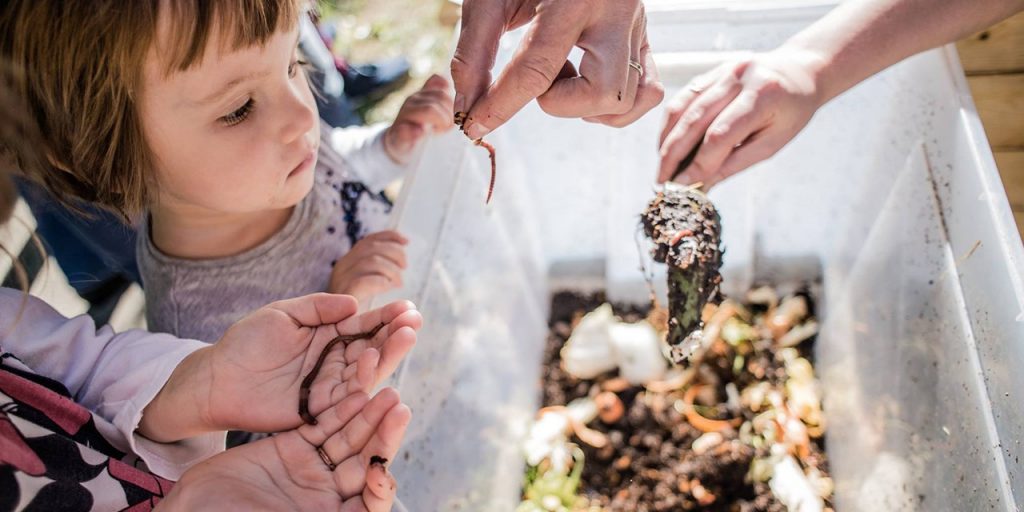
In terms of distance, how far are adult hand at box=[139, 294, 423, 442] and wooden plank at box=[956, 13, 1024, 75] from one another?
121 centimetres

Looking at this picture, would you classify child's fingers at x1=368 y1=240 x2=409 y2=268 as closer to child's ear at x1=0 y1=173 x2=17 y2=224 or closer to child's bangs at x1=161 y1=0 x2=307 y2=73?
child's bangs at x1=161 y1=0 x2=307 y2=73

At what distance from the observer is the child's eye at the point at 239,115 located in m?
1.01

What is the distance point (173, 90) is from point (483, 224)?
2.37 ft

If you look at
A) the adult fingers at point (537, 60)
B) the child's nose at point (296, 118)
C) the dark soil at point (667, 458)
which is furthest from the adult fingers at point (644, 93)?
the dark soil at point (667, 458)

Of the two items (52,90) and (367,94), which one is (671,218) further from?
(367,94)

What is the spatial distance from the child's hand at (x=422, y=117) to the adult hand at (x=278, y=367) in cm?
53

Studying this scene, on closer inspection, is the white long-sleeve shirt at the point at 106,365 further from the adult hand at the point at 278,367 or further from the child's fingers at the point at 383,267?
the child's fingers at the point at 383,267

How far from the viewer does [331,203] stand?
4.79 feet

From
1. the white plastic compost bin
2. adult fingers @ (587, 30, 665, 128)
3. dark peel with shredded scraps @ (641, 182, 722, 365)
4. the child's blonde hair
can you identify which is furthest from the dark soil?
the child's blonde hair

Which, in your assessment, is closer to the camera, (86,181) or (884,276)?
(86,181)

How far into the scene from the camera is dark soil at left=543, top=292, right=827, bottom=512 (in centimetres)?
152

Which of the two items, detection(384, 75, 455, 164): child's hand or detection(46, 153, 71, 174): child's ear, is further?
detection(384, 75, 455, 164): child's hand

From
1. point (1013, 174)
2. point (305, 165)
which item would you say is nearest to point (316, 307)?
point (305, 165)

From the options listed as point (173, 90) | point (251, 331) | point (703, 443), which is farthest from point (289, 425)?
point (703, 443)
